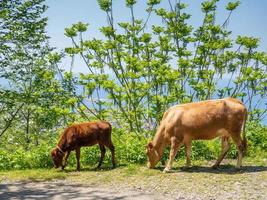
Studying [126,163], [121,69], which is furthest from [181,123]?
[121,69]

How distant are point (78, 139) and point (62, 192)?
9.81 ft

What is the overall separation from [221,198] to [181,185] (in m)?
1.45

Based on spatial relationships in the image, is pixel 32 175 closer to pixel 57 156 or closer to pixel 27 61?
pixel 57 156

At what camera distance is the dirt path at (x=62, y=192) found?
1009 cm

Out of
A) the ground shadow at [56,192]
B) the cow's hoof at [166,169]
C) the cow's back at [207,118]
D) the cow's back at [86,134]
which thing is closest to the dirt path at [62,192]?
the ground shadow at [56,192]

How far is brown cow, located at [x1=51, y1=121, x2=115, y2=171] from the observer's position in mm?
13484

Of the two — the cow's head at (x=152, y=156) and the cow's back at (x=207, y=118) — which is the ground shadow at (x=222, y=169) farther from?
the cow's back at (x=207, y=118)

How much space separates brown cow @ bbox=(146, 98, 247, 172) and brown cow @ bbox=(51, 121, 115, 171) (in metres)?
1.56

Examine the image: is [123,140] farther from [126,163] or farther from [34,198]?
[34,198]

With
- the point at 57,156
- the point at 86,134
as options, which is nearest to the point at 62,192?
the point at 57,156

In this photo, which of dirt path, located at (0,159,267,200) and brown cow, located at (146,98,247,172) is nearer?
dirt path, located at (0,159,267,200)

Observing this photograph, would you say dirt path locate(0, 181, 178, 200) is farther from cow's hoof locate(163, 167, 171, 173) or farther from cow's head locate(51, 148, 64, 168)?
cow's hoof locate(163, 167, 171, 173)

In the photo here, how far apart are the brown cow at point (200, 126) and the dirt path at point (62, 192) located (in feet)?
8.32

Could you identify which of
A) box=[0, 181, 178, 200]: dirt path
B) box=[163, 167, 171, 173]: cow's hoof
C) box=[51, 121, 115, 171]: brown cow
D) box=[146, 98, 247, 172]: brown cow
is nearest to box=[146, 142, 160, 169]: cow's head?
box=[146, 98, 247, 172]: brown cow
